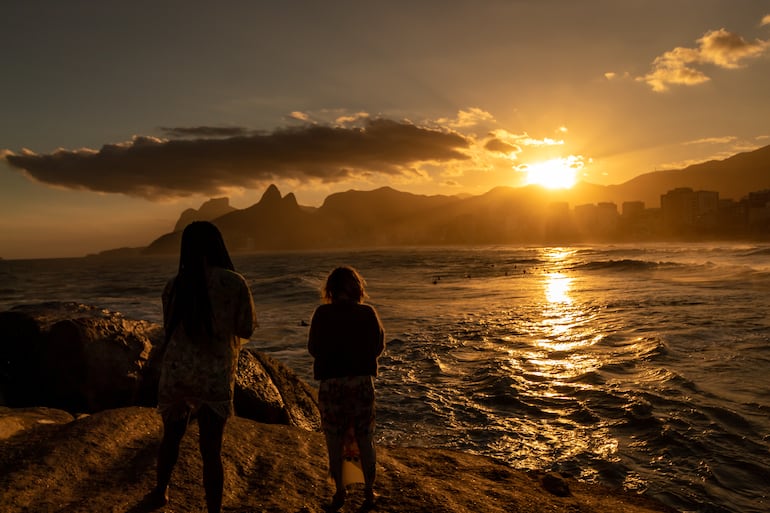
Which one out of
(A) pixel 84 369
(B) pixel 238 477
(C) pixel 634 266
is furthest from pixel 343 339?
(C) pixel 634 266

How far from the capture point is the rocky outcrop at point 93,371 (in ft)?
20.2

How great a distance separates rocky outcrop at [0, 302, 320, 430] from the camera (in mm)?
6152

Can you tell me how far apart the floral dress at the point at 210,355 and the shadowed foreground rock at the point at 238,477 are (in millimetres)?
1155

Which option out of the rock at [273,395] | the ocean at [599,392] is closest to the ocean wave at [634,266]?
the ocean at [599,392]

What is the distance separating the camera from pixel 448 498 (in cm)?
448

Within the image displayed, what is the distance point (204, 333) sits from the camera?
3.21 metres

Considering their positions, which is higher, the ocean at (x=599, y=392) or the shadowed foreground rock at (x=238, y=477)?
the shadowed foreground rock at (x=238, y=477)

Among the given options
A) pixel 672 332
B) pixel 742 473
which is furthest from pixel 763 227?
pixel 742 473

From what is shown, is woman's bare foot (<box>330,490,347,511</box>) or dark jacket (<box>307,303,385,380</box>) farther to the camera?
woman's bare foot (<box>330,490,347,511</box>)

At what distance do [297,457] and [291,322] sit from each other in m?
14.9

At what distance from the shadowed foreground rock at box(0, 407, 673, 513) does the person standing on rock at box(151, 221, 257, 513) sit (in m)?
1.07

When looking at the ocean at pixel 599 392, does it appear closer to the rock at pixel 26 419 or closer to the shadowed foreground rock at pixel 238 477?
the shadowed foreground rock at pixel 238 477

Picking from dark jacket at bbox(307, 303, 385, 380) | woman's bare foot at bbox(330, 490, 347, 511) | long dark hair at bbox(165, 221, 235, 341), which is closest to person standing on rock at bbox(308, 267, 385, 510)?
dark jacket at bbox(307, 303, 385, 380)

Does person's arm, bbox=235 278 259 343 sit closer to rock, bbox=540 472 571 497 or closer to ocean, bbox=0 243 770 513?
rock, bbox=540 472 571 497
